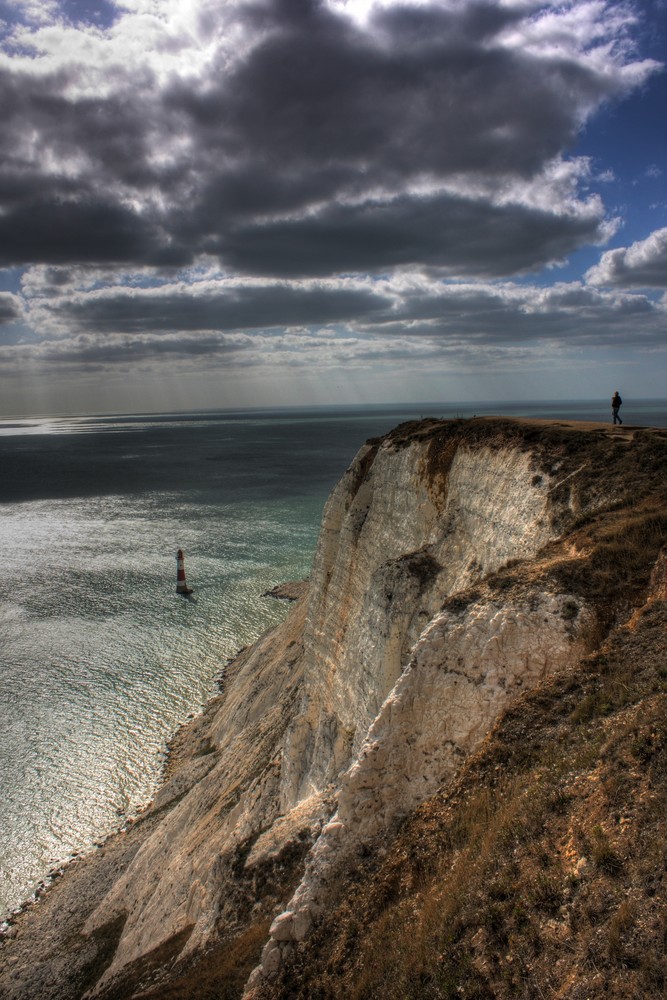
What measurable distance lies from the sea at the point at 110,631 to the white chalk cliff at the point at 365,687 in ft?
11.7

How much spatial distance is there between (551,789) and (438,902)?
80.7 inches

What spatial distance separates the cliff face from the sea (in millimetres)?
2535

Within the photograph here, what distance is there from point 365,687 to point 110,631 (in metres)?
29.0

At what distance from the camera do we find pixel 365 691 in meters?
18.4

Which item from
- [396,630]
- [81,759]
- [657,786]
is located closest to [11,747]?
[81,759]

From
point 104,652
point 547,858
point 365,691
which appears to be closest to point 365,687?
point 365,691

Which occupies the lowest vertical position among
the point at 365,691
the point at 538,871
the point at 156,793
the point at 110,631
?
the point at 156,793

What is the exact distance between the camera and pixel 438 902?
7219mm

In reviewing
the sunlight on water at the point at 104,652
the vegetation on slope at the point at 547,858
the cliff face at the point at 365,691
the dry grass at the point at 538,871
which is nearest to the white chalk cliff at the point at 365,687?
the cliff face at the point at 365,691

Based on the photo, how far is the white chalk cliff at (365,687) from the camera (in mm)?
10055

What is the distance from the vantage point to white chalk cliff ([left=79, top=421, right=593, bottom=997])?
10.1 m

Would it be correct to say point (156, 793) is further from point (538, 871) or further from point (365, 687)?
point (538, 871)

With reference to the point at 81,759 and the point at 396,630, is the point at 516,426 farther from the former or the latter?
the point at 81,759

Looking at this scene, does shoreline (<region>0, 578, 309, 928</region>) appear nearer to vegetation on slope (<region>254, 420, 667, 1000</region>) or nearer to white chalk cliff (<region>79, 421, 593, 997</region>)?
white chalk cliff (<region>79, 421, 593, 997</region>)
